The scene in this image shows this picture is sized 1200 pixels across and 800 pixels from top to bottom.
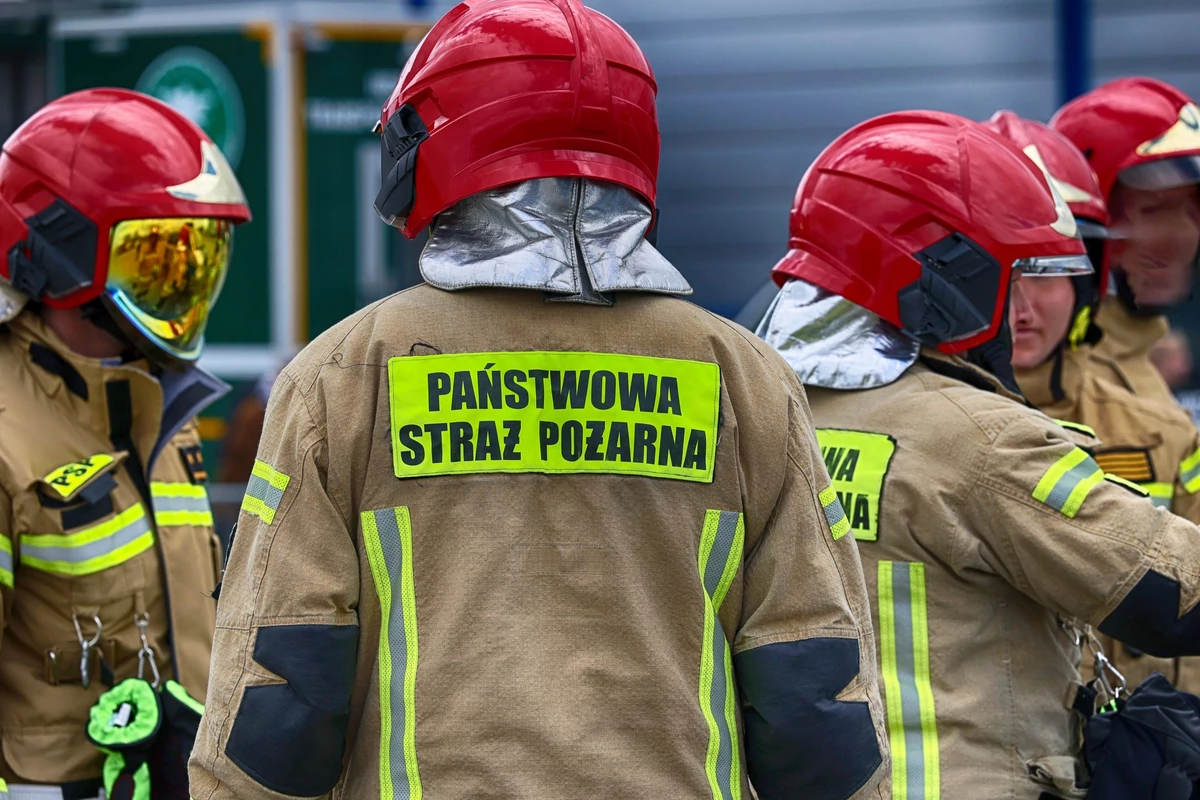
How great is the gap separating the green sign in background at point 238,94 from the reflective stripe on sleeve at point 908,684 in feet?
20.0

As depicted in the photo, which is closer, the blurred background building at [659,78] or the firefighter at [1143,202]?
the firefighter at [1143,202]

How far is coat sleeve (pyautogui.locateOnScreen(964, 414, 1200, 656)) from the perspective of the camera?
8.44ft

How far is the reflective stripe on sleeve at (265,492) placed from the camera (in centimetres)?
202

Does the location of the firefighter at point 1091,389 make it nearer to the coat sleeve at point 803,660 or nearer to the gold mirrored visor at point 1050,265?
the gold mirrored visor at point 1050,265

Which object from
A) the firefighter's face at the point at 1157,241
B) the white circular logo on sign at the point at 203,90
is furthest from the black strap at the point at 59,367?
the white circular logo on sign at the point at 203,90

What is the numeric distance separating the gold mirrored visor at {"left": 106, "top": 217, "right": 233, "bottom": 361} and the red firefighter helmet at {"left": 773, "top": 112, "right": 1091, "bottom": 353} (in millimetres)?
1427

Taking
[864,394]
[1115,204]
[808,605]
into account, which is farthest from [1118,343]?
[808,605]

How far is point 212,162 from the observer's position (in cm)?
351

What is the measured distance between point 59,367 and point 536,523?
162cm

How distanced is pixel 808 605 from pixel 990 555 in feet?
2.29

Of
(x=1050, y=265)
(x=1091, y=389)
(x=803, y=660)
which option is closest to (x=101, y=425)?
(x=803, y=660)

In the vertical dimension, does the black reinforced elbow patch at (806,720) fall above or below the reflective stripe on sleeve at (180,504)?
above

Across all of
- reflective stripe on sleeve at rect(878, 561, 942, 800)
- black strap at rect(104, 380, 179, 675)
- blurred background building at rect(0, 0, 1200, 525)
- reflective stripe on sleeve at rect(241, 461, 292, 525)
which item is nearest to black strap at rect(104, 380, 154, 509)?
black strap at rect(104, 380, 179, 675)

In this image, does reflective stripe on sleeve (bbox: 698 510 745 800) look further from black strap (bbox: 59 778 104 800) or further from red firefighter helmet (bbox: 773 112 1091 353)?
black strap (bbox: 59 778 104 800)
